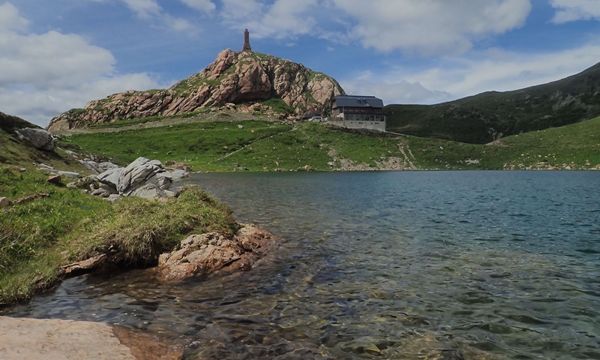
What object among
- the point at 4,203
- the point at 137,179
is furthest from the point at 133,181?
the point at 4,203

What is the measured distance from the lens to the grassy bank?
17.6 metres

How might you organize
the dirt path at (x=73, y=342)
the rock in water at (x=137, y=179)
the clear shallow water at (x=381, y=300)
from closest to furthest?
the dirt path at (x=73, y=342), the clear shallow water at (x=381, y=300), the rock in water at (x=137, y=179)

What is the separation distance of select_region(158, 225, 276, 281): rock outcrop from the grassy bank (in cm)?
102

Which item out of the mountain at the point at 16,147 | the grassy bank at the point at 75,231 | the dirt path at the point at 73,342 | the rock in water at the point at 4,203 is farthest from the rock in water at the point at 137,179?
the dirt path at the point at 73,342

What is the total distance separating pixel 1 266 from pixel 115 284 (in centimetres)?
437

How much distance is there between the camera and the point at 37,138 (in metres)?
63.7

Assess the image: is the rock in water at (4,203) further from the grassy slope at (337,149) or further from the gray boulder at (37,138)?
the grassy slope at (337,149)

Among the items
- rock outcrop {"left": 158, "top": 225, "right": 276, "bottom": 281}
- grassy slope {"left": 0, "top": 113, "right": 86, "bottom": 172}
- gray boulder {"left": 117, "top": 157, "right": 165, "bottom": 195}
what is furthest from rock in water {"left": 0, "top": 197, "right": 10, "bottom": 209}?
grassy slope {"left": 0, "top": 113, "right": 86, "bottom": 172}

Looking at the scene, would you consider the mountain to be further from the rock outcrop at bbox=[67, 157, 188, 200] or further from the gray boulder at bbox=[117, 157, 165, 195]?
the gray boulder at bbox=[117, 157, 165, 195]

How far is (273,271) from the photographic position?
20828 millimetres

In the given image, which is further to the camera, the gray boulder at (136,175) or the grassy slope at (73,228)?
the gray boulder at (136,175)

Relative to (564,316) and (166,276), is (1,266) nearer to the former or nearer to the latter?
(166,276)

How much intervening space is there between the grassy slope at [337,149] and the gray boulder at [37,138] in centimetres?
7776

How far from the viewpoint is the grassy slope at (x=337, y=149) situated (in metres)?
159
